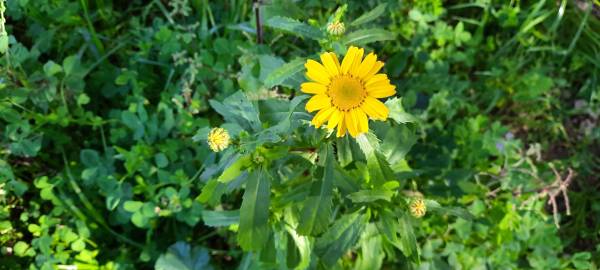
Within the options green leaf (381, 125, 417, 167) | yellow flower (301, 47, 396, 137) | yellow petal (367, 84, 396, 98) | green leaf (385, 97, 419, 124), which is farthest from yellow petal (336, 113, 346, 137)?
green leaf (381, 125, 417, 167)

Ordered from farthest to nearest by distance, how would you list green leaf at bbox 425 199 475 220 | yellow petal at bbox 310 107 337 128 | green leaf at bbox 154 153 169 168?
green leaf at bbox 154 153 169 168 → green leaf at bbox 425 199 475 220 → yellow petal at bbox 310 107 337 128

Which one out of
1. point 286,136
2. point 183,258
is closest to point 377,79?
point 286,136

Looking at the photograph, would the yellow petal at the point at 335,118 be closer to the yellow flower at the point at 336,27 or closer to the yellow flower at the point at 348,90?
the yellow flower at the point at 348,90

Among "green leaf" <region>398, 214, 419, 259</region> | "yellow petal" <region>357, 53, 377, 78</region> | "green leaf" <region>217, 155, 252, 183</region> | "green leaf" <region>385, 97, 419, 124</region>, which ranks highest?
"yellow petal" <region>357, 53, 377, 78</region>

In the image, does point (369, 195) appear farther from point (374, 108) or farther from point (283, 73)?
point (283, 73)

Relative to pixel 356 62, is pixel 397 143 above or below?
below

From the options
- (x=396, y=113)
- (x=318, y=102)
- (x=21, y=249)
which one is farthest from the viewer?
(x=21, y=249)

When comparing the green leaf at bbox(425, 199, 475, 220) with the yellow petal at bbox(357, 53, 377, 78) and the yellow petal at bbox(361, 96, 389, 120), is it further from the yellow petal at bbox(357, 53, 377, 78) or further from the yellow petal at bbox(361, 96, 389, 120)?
the yellow petal at bbox(357, 53, 377, 78)
